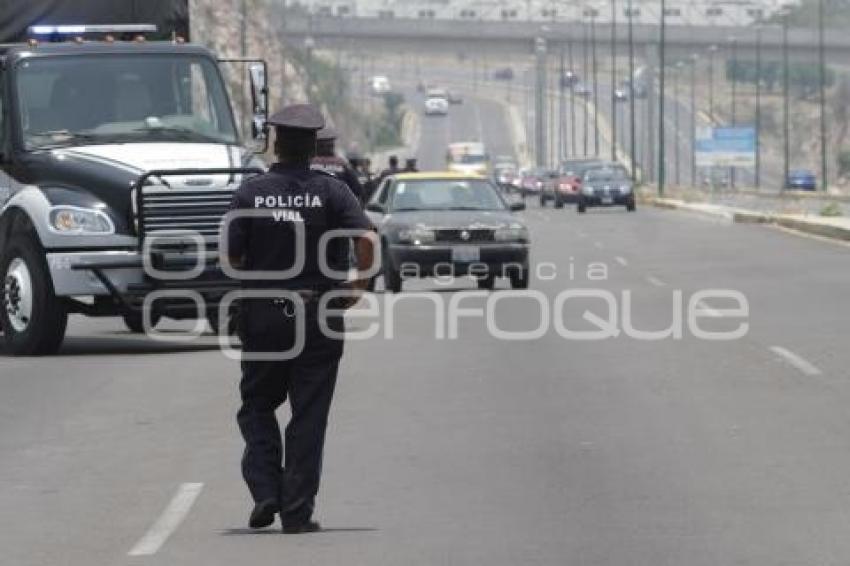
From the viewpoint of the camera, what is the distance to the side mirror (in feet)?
69.7

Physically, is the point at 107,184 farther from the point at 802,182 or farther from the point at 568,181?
the point at 802,182

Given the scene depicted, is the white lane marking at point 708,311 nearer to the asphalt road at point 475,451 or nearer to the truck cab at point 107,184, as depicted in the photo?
the asphalt road at point 475,451

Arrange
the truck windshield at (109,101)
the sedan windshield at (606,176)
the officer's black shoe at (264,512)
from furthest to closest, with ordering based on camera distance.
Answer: the sedan windshield at (606,176), the truck windshield at (109,101), the officer's black shoe at (264,512)

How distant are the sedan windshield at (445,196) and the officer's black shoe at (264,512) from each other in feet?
65.4

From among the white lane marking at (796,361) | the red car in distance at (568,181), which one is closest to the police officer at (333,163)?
the white lane marking at (796,361)

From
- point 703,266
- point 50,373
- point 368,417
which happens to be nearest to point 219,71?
point 50,373

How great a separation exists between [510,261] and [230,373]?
10.9m

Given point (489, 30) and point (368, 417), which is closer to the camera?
point (368, 417)

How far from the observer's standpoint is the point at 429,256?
2973 cm

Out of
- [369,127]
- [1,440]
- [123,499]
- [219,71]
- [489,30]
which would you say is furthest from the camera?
[369,127]

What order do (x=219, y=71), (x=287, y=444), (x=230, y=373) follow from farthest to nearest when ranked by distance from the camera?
(x=219, y=71) < (x=230, y=373) < (x=287, y=444)

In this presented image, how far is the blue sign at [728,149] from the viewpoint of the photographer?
103500 millimetres

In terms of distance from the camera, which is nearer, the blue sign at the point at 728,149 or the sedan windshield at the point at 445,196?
the sedan windshield at the point at 445,196

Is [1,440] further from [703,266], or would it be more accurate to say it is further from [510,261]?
[703,266]
